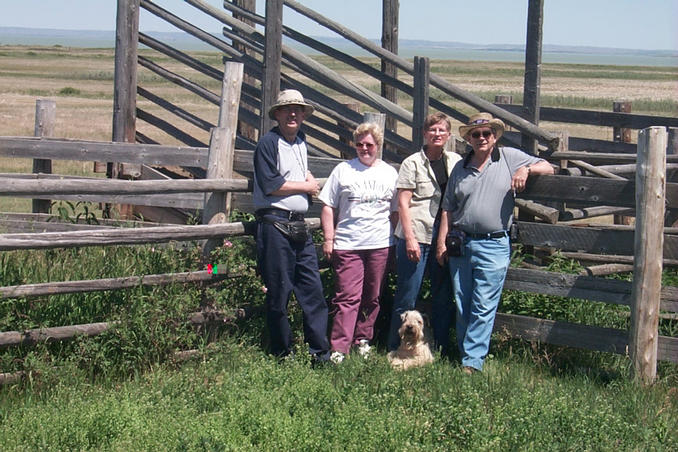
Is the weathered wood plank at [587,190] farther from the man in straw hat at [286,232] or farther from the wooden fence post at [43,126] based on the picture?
the wooden fence post at [43,126]

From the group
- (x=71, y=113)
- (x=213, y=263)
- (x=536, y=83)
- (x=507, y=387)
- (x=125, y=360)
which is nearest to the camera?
(x=507, y=387)

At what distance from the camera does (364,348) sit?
670cm

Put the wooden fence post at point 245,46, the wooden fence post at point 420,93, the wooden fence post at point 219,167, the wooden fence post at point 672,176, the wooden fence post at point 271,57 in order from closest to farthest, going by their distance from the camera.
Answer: the wooden fence post at point 219,167, the wooden fence post at point 420,93, the wooden fence post at point 271,57, the wooden fence post at point 672,176, the wooden fence post at point 245,46

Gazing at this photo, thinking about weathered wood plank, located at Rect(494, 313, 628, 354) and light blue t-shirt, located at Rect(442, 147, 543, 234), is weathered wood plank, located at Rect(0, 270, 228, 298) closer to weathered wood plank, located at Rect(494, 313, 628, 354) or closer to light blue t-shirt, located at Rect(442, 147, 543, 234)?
light blue t-shirt, located at Rect(442, 147, 543, 234)

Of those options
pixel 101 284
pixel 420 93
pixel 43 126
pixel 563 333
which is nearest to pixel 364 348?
pixel 563 333

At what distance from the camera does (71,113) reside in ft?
101

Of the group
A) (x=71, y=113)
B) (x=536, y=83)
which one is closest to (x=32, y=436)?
(x=536, y=83)

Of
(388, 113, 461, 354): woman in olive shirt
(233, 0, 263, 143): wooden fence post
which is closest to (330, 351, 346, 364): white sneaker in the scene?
(388, 113, 461, 354): woman in olive shirt

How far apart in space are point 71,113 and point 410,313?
85.9ft

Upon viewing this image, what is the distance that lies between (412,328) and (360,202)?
972mm

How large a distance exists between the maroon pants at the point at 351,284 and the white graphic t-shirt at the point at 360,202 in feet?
0.24

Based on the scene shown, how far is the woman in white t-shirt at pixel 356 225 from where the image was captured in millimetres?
6645

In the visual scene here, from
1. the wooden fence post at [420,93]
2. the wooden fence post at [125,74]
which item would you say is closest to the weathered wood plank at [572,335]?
the wooden fence post at [420,93]

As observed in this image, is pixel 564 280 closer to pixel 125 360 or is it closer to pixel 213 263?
pixel 213 263
